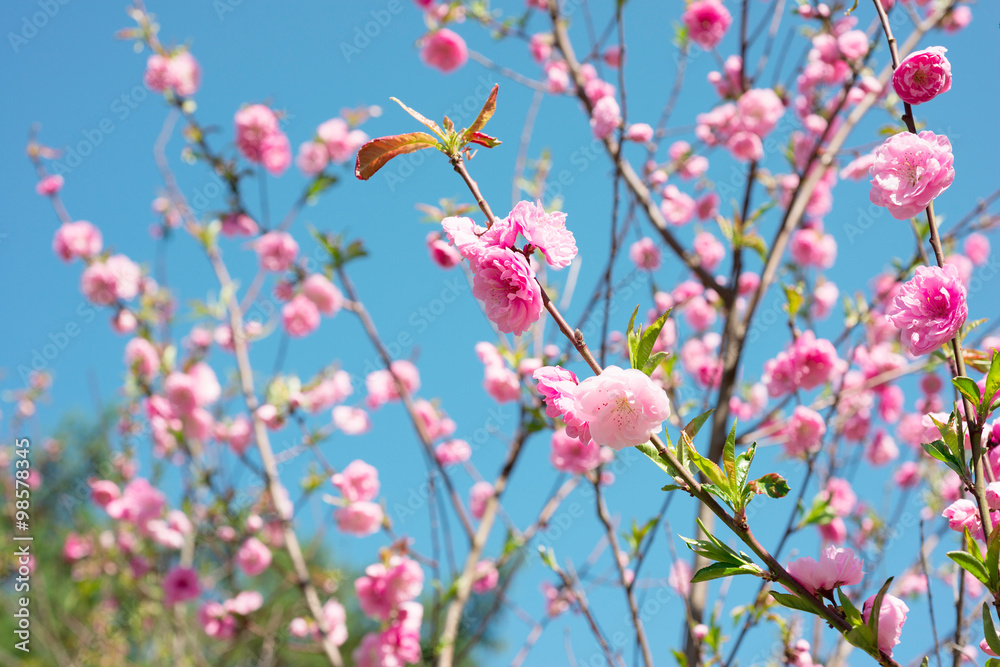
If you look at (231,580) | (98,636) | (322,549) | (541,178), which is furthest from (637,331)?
(322,549)

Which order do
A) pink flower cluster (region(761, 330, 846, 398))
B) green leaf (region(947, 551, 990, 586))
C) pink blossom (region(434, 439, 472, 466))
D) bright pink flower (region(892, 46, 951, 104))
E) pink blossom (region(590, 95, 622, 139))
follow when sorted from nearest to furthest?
green leaf (region(947, 551, 990, 586)) → bright pink flower (region(892, 46, 951, 104)) → pink flower cluster (region(761, 330, 846, 398)) → pink blossom (region(590, 95, 622, 139)) → pink blossom (region(434, 439, 472, 466))

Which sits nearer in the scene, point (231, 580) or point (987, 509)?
point (987, 509)

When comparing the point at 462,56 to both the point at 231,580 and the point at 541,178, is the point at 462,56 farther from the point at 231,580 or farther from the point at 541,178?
the point at 231,580

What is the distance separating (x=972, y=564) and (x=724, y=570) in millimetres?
306

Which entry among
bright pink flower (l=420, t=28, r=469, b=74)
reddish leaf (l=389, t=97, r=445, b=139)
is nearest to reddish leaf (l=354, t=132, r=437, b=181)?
reddish leaf (l=389, t=97, r=445, b=139)

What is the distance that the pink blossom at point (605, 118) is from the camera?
2.59 meters

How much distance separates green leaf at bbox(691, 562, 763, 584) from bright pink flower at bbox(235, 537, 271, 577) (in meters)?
3.19

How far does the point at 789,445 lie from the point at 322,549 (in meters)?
14.2

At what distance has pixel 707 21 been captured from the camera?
3.17 m

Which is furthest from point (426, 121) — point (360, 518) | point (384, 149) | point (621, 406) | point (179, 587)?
point (179, 587)

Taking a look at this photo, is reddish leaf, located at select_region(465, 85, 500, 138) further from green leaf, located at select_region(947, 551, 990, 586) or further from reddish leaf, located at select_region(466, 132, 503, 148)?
green leaf, located at select_region(947, 551, 990, 586)

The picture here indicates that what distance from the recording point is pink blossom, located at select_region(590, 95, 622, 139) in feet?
8.51

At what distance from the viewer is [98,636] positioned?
5.54 metres

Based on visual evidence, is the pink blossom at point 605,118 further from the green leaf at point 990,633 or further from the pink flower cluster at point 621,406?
the green leaf at point 990,633
